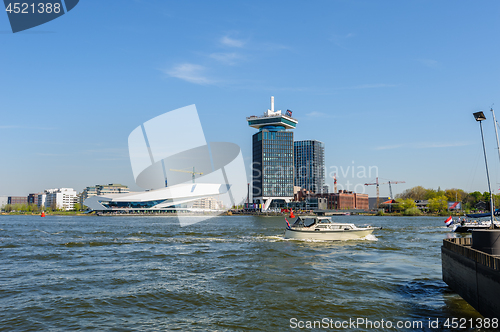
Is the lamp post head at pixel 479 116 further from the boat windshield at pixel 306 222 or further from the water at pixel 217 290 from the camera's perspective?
the boat windshield at pixel 306 222

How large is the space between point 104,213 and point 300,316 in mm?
202911

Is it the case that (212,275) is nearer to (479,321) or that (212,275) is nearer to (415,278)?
(415,278)

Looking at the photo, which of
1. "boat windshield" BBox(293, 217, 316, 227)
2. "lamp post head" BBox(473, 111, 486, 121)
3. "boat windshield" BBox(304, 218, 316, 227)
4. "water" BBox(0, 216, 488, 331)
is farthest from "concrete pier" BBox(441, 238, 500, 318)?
"boat windshield" BBox(293, 217, 316, 227)

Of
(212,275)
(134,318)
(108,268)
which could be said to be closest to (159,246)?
(108,268)

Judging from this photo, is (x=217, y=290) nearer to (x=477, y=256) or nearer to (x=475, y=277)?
(x=475, y=277)

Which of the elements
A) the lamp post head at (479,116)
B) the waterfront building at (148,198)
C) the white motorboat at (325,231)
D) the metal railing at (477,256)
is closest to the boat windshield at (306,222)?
the white motorboat at (325,231)

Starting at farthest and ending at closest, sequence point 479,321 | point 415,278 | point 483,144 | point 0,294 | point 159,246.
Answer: point 159,246 → point 483,144 → point 415,278 → point 0,294 → point 479,321

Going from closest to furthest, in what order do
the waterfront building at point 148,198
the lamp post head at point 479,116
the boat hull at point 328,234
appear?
the lamp post head at point 479,116
the boat hull at point 328,234
the waterfront building at point 148,198

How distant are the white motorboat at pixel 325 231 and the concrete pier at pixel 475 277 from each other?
2201 centimetres

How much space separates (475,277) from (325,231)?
87.4 feet

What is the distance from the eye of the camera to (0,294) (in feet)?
58.4

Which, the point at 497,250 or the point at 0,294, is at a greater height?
the point at 497,250

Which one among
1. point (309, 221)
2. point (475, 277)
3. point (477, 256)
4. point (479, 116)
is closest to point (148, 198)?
point (309, 221)

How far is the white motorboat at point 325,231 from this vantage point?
40.3m
